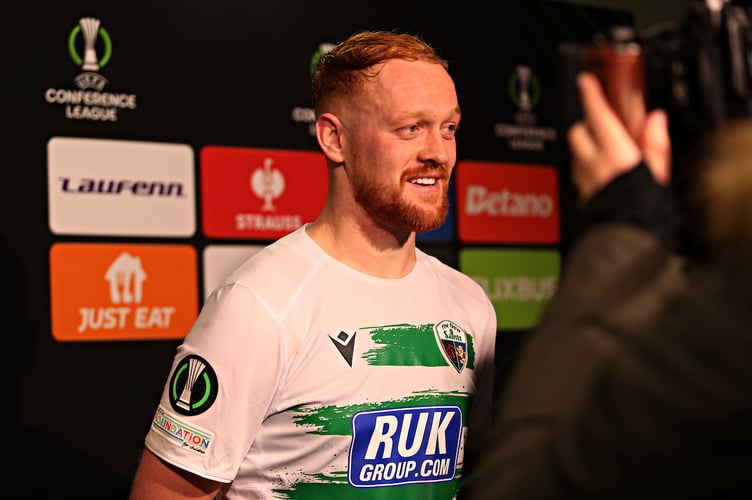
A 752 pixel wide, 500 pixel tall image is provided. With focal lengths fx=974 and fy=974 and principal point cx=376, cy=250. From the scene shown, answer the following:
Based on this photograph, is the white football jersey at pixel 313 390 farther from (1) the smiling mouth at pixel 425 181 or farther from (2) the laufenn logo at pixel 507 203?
(2) the laufenn logo at pixel 507 203

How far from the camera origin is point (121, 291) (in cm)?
273

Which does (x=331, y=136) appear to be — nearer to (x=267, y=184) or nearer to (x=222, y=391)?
(x=222, y=391)

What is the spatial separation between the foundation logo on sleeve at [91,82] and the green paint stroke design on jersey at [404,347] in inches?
Answer: 52.8

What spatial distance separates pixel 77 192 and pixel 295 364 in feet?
4.12

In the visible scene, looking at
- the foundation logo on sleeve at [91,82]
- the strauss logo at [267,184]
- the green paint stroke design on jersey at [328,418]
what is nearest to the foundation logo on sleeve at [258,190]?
A: the strauss logo at [267,184]

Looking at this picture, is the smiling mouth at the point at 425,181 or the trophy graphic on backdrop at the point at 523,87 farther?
the trophy graphic on backdrop at the point at 523,87

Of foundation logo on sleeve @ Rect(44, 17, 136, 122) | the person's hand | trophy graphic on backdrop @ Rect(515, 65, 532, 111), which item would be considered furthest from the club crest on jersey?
trophy graphic on backdrop @ Rect(515, 65, 532, 111)

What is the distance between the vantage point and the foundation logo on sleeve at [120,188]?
106 inches

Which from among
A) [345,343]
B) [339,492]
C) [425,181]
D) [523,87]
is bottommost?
[339,492]

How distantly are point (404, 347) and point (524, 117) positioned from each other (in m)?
1.91

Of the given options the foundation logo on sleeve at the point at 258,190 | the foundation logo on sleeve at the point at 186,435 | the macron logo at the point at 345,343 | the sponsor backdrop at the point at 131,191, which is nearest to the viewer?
the foundation logo on sleeve at the point at 186,435

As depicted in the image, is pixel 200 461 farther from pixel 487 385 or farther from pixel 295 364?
pixel 487 385

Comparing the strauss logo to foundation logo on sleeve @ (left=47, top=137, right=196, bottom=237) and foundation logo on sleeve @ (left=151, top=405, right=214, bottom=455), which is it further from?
foundation logo on sleeve @ (left=151, top=405, right=214, bottom=455)

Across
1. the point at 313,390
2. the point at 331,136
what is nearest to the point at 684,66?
the point at 313,390
